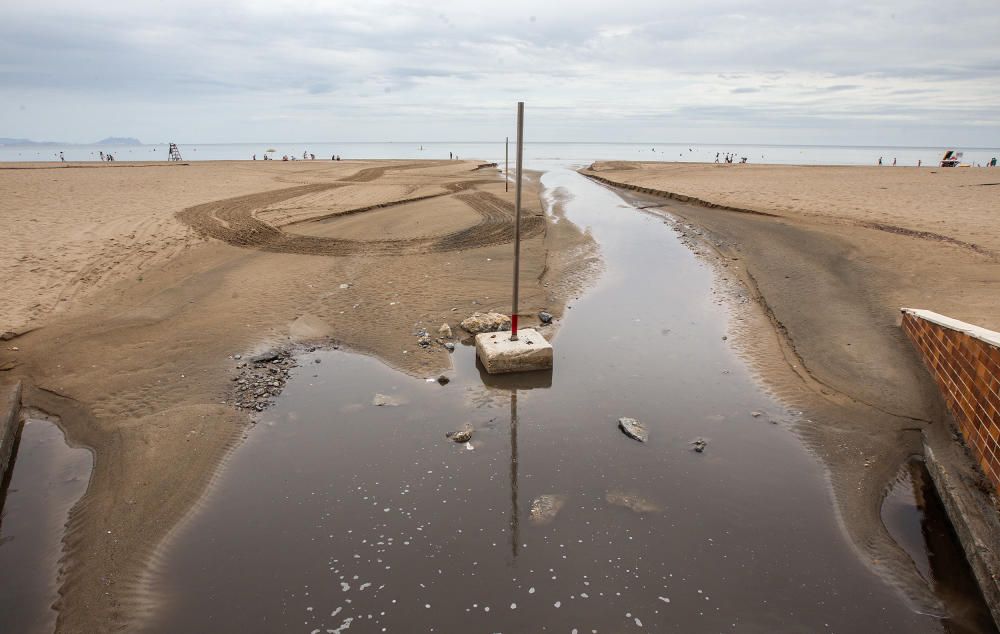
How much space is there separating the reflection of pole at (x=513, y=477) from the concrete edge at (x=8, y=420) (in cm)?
567

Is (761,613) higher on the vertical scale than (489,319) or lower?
lower

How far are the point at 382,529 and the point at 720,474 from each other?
12.5 ft

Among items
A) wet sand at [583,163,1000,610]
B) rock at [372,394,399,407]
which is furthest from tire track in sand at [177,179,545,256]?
rock at [372,394,399,407]

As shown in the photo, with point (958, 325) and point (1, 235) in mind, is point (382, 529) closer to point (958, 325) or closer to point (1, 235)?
point (958, 325)

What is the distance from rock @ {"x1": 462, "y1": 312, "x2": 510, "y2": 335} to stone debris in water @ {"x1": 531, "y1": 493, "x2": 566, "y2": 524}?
463 cm

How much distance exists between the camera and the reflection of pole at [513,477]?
17.0 feet

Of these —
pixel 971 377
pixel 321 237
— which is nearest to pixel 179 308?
pixel 321 237

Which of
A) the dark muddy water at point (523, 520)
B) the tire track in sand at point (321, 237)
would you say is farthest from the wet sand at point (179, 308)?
the dark muddy water at point (523, 520)

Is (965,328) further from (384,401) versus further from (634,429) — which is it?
(384,401)

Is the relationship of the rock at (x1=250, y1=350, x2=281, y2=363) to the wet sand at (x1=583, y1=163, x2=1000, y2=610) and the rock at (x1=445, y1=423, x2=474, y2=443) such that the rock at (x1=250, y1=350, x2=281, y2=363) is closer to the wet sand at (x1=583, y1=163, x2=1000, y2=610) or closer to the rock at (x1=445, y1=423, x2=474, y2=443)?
the rock at (x1=445, y1=423, x2=474, y2=443)

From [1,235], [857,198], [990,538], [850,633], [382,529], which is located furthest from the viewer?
[857,198]

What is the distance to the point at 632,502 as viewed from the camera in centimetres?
568

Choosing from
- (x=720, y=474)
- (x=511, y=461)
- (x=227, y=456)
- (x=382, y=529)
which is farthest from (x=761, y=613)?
(x=227, y=456)

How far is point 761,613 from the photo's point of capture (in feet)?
14.4
